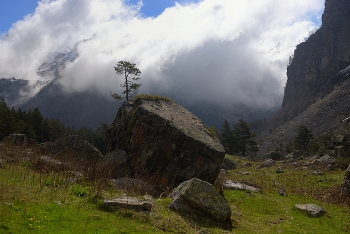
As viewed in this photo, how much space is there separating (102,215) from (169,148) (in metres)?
8.79

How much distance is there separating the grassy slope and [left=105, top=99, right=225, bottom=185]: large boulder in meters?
2.79

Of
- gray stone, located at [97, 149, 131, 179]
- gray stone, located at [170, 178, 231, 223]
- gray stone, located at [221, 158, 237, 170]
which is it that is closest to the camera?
gray stone, located at [170, 178, 231, 223]

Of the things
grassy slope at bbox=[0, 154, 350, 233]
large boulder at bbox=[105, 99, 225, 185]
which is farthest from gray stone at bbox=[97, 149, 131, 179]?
grassy slope at bbox=[0, 154, 350, 233]

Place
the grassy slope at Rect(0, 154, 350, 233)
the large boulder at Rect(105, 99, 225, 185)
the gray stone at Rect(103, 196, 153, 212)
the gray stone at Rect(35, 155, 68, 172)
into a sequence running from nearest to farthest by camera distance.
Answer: the grassy slope at Rect(0, 154, 350, 233) < the gray stone at Rect(103, 196, 153, 212) < the gray stone at Rect(35, 155, 68, 172) < the large boulder at Rect(105, 99, 225, 185)

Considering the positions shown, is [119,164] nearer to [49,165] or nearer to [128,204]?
[49,165]

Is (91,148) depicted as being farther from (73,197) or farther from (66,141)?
(73,197)

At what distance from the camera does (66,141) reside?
26.6 m

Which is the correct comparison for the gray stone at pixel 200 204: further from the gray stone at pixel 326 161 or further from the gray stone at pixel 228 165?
the gray stone at pixel 228 165

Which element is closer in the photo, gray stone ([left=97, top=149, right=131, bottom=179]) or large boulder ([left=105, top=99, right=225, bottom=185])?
large boulder ([left=105, top=99, right=225, bottom=185])

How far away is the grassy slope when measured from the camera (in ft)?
29.0

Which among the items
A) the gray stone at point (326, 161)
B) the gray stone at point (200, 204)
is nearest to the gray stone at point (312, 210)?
the gray stone at point (200, 204)

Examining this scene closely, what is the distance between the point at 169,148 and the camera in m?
18.6

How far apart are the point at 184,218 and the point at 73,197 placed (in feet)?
14.8

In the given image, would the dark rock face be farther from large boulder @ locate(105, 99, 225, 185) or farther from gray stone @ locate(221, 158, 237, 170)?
gray stone @ locate(221, 158, 237, 170)
